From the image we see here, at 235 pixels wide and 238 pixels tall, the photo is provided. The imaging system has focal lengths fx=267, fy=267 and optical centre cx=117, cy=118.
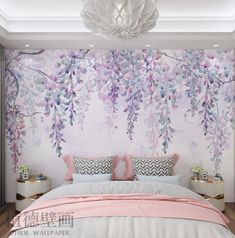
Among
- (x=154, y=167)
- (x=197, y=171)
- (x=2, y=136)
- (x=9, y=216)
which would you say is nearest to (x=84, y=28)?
(x=2, y=136)

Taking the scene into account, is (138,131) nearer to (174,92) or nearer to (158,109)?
(158,109)

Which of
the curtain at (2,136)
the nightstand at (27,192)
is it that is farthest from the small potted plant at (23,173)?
the curtain at (2,136)

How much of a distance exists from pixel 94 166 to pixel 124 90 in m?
1.24

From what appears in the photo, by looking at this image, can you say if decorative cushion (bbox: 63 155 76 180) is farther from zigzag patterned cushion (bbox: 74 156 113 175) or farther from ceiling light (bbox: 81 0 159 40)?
ceiling light (bbox: 81 0 159 40)

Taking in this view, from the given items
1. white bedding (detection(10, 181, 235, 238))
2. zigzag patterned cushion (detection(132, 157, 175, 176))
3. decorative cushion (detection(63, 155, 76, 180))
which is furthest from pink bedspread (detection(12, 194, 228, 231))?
decorative cushion (detection(63, 155, 76, 180))

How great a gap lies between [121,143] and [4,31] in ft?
7.28

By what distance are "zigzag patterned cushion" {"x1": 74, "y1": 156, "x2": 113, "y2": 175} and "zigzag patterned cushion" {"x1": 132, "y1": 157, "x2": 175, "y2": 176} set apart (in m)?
0.37

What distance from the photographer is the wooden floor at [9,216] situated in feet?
10.5

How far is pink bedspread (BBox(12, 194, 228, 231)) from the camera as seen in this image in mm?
2176

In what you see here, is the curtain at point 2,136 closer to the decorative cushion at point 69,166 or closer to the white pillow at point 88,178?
the decorative cushion at point 69,166

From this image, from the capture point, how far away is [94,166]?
3.62m

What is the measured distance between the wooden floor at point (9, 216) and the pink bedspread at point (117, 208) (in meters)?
1.01

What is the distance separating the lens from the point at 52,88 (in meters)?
4.05

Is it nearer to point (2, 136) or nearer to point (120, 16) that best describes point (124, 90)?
point (2, 136)
